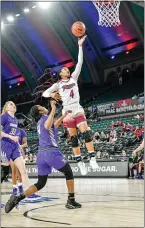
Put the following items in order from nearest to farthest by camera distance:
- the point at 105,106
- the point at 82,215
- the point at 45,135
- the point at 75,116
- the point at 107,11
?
1. the point at 82,215
2. the point at 45,135
3. the point at 75,116
4. the point at 107,11
5. the point at 105,106

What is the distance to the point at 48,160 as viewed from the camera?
554 cm

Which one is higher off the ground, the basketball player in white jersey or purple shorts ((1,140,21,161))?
the basketball player in white jersey

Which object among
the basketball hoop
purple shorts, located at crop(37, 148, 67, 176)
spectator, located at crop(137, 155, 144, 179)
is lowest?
spectator, located at crop(137, 155, 144, 179)

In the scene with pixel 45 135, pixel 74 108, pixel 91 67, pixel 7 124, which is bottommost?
pixel 45 135

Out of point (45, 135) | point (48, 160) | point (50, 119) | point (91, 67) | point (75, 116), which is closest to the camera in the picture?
point (50, 119)

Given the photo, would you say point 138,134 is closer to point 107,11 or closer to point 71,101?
point 107,11

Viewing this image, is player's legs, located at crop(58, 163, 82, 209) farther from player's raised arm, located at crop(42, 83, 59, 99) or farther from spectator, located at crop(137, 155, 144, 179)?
spectator, located at crop(137, 155, 144, 179)

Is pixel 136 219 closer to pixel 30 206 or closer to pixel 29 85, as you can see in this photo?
pixel 30 206

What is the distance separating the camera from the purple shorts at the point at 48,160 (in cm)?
554

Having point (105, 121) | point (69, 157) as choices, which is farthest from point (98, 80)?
point (69, 157)

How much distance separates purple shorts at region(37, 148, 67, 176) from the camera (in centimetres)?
554

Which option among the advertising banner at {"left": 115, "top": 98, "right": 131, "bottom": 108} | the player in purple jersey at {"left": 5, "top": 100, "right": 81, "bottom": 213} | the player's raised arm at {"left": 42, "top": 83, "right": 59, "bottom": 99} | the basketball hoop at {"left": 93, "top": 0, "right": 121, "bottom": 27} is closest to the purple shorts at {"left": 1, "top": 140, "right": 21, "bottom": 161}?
the player in purple jersey at {"left": 5, "top": 100, "right": 81, "bottom": 213}

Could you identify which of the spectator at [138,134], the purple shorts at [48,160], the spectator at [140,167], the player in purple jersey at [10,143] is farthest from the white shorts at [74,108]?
the spectator at [138,134]

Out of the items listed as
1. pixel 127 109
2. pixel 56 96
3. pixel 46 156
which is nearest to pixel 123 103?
pixel 127 109
